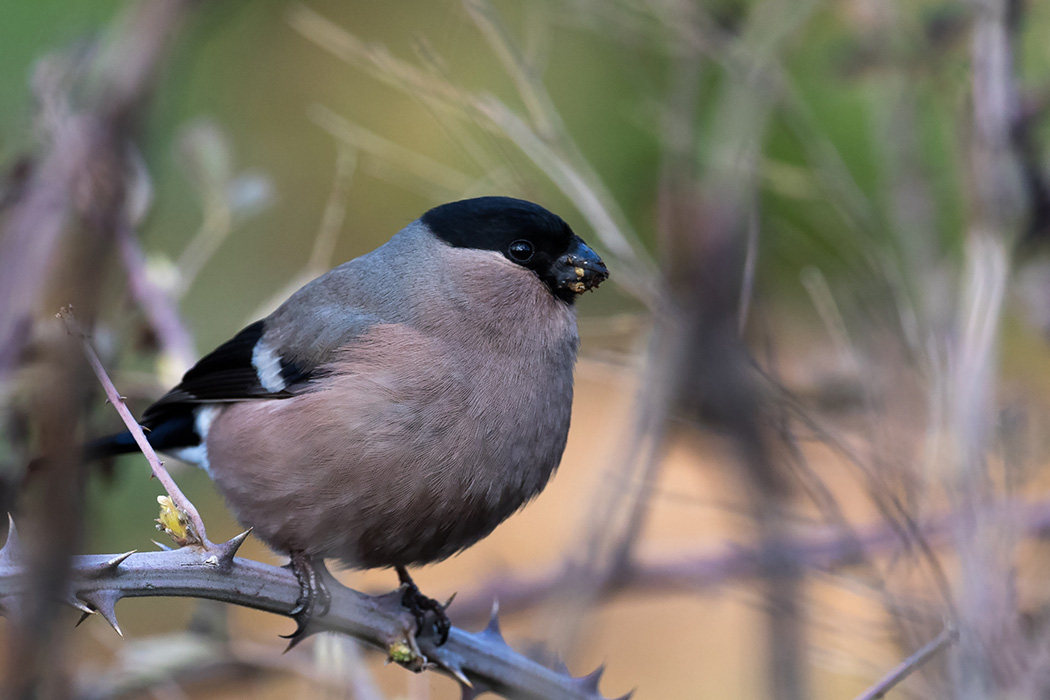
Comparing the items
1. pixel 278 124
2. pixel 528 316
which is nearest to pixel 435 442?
pixel 528 316

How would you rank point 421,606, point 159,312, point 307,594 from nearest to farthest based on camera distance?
point 307,594 → point 421,606 → point 159,312

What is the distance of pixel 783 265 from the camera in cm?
696

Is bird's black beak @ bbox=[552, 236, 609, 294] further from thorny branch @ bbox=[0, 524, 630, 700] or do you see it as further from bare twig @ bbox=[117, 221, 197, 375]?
bare twig @ bbox=[117, 221, 197, 375]

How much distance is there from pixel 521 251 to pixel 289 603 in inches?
53.9

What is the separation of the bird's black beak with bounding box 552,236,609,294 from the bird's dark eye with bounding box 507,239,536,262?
0.09m

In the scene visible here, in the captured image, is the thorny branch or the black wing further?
the black wing

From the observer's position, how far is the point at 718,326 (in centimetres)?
129

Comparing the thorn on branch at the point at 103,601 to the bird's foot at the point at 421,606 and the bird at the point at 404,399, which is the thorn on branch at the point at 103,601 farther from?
the bird's foot at the point at 421,606

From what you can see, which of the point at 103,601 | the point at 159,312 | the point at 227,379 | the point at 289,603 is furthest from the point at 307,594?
the point at 159,312

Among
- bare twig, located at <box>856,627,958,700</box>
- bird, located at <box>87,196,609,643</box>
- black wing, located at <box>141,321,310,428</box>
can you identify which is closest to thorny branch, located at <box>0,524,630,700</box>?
bird, located at <box>87,196,609,643</box>

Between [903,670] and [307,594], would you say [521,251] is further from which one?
[903,670]

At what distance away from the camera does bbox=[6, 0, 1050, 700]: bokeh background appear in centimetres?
185

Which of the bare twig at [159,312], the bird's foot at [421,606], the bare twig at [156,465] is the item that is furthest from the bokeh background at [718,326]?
the bird's foot at [421,606]

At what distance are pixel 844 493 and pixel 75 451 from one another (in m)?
5.16
